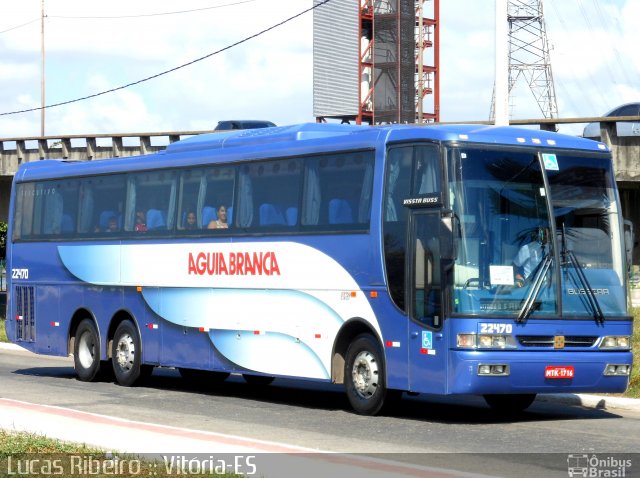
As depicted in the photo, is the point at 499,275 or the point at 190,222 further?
the point at 190,222

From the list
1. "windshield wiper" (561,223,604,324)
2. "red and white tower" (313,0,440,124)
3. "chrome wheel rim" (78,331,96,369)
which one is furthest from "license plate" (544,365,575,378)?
"red and white tower" (313,0,440,124)

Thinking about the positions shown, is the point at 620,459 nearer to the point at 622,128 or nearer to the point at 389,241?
the point at 389,241

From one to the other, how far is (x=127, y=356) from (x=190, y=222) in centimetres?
293

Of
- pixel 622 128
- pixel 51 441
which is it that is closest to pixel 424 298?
pixel 51 441

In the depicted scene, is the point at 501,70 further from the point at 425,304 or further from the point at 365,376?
the point at 425,304

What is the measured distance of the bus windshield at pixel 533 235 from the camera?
14852mm

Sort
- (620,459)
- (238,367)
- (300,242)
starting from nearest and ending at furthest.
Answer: (620,459) → (300,242) → (238,367)

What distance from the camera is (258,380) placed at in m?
21.7

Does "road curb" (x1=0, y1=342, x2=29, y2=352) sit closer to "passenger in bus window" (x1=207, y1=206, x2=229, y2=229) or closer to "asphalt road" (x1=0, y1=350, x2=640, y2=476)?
"asphalt road" (x1=0, y1=350, x2=640, y2=476)

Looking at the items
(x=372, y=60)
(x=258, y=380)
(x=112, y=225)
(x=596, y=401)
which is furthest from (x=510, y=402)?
(x=372, y=60)

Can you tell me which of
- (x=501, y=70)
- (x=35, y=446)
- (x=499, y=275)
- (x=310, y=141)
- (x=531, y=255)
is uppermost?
(x=501, y=70)

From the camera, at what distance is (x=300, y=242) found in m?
17.4

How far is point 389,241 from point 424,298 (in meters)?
0.99

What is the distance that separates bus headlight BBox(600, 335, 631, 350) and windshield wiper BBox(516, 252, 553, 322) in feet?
3.50
